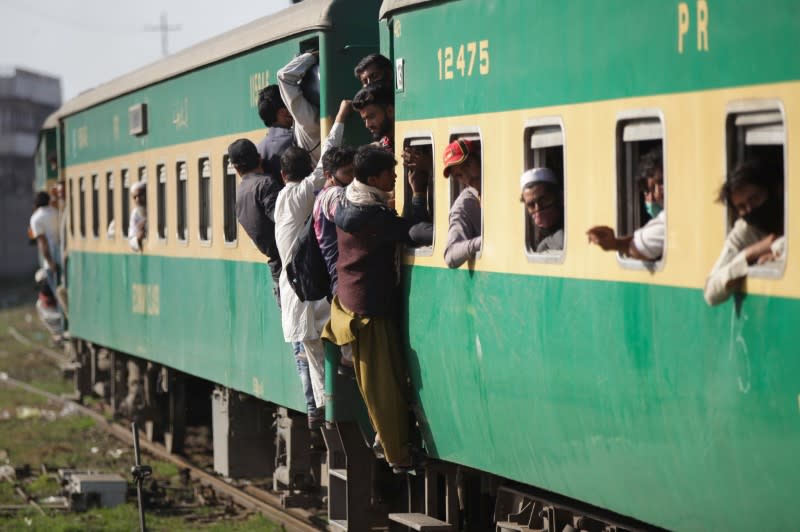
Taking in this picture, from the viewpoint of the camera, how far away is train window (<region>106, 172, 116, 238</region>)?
18.4 meters

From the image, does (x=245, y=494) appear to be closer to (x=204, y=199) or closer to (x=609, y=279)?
(x=204, y=199)

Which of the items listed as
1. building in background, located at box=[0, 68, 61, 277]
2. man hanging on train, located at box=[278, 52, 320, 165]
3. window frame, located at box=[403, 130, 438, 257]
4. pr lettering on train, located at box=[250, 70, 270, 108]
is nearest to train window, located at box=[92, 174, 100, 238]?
pr lettering on train, located at box=[250, 70, 270, 108]

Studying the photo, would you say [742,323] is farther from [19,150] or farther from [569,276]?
[19,150]

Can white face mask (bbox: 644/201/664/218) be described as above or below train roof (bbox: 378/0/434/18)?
below

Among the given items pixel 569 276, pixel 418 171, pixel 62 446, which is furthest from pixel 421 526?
pixel 62 446

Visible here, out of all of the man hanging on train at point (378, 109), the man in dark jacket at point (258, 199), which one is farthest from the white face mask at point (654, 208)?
the man in dark jacket at point (258, 199)

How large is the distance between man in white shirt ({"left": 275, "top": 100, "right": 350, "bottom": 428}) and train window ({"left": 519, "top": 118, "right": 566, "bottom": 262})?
8.03 feet

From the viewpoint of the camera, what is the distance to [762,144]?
223 inches

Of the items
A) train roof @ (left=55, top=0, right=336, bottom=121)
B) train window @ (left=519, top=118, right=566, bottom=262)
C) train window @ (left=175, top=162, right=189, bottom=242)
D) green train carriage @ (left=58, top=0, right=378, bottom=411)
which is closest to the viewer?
train window @ (left=519, top=118, right=566, bottom=262)

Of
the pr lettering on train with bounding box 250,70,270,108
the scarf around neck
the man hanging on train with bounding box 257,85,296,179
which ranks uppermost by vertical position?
the pr lettering on train with bounding box 250,70,270,108

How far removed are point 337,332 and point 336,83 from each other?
1.80 meters

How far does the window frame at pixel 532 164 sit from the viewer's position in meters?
7.05

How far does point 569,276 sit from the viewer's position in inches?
275

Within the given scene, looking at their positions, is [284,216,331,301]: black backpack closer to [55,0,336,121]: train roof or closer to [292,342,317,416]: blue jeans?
[292,342,317,416]: blue jeans
